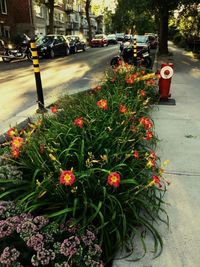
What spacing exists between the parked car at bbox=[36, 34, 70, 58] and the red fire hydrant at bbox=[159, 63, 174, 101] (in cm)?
1464

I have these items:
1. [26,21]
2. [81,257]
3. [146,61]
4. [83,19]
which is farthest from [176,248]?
[83,19]

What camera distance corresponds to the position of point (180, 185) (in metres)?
3.18

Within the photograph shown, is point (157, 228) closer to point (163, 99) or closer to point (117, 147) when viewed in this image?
point (117, 147)

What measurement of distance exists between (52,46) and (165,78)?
15.7 meters

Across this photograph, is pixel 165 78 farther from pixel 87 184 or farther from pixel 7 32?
pixel 7 32

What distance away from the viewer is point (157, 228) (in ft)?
8.12

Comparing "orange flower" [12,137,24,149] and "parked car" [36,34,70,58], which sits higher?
"orange flower" [12,137,24,149]

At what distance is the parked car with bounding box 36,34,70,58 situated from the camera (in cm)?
2000

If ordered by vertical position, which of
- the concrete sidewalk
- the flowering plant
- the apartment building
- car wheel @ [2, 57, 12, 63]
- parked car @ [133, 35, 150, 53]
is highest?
the apartment building

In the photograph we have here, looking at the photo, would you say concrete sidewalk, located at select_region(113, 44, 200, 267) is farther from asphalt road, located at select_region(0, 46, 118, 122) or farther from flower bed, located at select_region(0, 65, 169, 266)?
asphalt road, located at select_region(0, 46, 118, 122)

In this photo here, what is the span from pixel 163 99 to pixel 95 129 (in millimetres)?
4188

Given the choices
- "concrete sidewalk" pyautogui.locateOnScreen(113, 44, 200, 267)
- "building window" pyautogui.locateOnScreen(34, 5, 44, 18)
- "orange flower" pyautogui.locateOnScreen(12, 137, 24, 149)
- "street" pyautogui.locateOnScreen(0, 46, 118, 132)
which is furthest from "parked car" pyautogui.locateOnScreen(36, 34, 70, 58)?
"building window" pyautogui.locateOnScreen(34, 5, 44, 18)

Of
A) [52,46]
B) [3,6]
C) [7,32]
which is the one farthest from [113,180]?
[7,32]

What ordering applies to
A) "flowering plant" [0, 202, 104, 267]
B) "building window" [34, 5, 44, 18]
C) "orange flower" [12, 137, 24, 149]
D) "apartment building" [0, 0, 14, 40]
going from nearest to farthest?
"flowering plant" [0, 202, 104, 267] < "orange flower" [12, 137, 24, 149] < "apartment building" [0, 0, 14, 40] < "building window" [34, 5, 44, 18]
